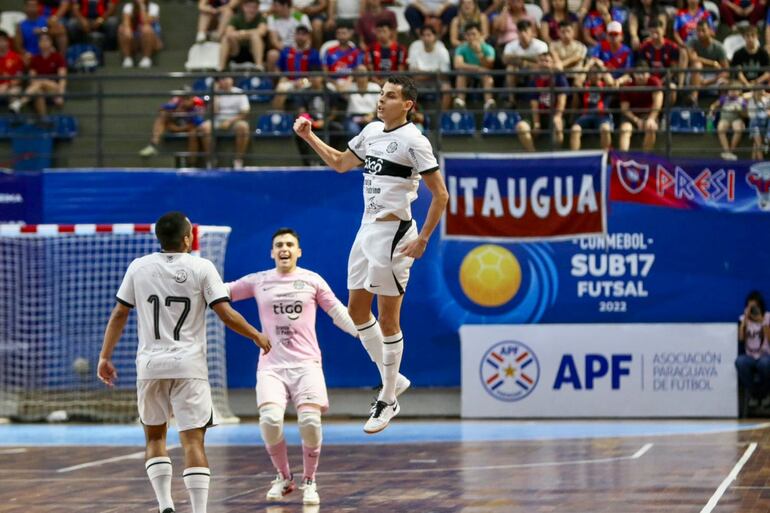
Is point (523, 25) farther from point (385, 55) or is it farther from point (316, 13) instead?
point (316, 13)

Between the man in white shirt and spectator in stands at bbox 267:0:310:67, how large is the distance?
119cm

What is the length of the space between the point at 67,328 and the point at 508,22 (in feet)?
24.8

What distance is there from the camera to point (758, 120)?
64.8 feet

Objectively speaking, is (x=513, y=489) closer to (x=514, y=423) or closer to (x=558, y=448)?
(x=558, y=448)

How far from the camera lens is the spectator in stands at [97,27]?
2305cm

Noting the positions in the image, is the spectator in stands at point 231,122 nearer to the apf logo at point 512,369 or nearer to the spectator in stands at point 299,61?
the spectator in stands at point 299,61

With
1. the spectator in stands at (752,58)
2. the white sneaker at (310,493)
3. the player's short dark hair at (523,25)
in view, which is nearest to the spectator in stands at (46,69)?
the player's short dark hair at (523,25)

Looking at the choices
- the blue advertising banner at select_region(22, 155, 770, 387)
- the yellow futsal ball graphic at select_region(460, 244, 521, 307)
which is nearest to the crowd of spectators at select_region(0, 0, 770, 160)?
the blue advertising banner at select_region(22, 155, 770, 387)

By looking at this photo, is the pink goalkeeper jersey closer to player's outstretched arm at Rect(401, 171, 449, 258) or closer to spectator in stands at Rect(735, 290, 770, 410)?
player's outstretched arm at Rect(401, 171, 449, 258)

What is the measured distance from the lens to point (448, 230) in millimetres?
20219

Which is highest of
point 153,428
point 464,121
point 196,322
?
point 464,121

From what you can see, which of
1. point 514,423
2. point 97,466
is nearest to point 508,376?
point 514,423

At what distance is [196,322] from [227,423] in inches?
392

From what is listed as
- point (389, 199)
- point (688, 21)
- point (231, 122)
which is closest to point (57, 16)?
point (231, 122)
